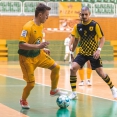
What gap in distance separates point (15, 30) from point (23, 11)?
1.40 metres

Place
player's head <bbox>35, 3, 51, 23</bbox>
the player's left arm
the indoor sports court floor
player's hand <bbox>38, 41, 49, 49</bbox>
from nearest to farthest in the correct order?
player's hand <bbox>38, 41, 49, 49</bbox>, the indoor sports court floor, player's head <bbox>35, 3, 51, 23</bbox>, the player's left arm

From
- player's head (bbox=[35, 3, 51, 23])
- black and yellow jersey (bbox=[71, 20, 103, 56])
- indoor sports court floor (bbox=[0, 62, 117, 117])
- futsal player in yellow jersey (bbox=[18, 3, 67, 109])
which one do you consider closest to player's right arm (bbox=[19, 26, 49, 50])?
futsal player in yellow jersey (bbox=[18, 3, 67, 109])

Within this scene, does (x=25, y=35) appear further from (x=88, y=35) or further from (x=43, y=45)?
(x=88, y=35)

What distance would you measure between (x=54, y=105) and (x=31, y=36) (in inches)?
68.8

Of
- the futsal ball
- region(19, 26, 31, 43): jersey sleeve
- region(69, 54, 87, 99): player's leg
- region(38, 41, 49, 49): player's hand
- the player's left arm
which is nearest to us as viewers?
region(38, 41, 49, 49): player's hand

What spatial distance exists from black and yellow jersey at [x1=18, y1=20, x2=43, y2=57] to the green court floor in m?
1.18

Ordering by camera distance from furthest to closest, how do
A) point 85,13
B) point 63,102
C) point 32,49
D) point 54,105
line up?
point 85,13, point 54,105, point 63,102, point 32,49

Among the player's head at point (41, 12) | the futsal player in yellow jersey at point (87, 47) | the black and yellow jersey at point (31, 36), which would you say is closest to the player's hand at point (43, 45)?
the black and yellow jersey at point (31, 36)

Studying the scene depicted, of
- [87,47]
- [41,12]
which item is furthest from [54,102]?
[41,12]

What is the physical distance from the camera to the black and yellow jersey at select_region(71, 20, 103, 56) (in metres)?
11.9

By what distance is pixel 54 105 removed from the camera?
10.9 metres

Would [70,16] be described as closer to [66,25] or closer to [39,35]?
[66,25]

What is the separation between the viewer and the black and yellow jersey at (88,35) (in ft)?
39.2

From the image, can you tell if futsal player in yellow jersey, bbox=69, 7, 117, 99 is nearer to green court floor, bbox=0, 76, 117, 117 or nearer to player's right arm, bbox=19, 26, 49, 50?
green court floor, bbox=0, 76, 117, 117
